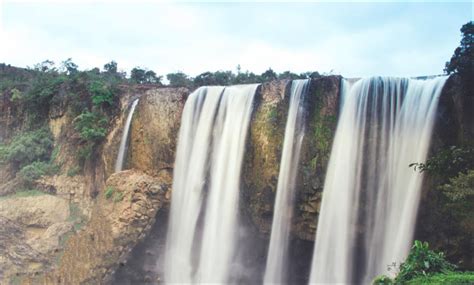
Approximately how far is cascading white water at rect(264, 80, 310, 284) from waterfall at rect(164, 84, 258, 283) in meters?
1.74

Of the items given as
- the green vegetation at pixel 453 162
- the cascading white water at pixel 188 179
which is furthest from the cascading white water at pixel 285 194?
the green vegetation at pixel 453 162

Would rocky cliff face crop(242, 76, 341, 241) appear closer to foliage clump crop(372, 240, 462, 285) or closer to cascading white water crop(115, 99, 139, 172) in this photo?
foliage clump crop(372, 240, 462, 285)

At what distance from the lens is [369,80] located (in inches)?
635

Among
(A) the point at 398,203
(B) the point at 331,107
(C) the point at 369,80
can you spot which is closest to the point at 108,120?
(B) the point at 331,107

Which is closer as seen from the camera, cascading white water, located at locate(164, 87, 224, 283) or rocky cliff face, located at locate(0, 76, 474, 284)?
rocky cliff face, located at locate(0, 76, 474, 284)

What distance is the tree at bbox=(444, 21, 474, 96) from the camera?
14516 millimetres

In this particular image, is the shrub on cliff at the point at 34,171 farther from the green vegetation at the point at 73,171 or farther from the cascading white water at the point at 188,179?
the cascading white water at the point at 188,179

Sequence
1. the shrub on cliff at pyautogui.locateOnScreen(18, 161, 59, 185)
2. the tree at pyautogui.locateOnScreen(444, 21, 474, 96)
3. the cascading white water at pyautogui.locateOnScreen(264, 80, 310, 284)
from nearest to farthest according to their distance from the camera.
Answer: the tree at pyautogui.locateOnScreen(444, 21, 474, 96) → the cascading white water at pyautogui.locateOnScreen(264, 80, 310, 284) → the shrub on cliff at pyautogui.locateOnScreen(18, 161, 59, 185)

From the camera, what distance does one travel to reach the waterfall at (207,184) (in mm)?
18641

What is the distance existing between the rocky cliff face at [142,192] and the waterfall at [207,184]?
465mm

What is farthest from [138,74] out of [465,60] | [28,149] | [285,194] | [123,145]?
→ [465,60]

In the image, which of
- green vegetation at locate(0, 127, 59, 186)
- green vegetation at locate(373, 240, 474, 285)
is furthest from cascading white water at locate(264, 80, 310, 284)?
green vegetation at locate(0, 127, 59, 186)

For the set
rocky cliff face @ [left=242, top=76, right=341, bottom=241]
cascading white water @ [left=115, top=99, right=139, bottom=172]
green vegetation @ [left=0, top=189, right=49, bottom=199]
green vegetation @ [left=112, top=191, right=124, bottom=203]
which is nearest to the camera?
rocky cliff face @ [left=242, top=76, right=341, bottom=241]

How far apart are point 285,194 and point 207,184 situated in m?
3.54
